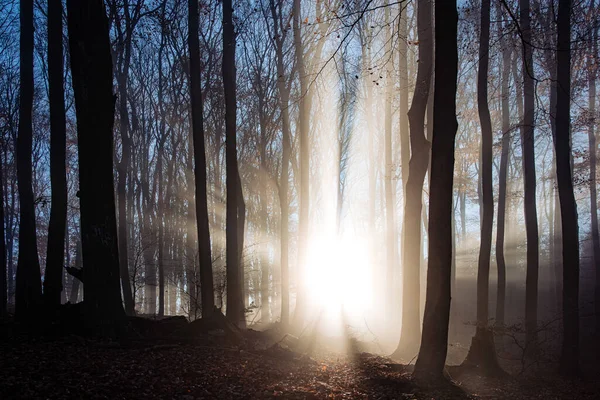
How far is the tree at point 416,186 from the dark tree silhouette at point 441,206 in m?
3.71

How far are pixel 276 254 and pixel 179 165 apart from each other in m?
8.64

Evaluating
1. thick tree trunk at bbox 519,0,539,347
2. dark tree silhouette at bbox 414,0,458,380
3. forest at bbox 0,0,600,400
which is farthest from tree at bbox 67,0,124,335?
thick tree trunk at bbox 519,0,539,347

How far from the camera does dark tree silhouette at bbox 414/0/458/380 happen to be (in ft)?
19.1

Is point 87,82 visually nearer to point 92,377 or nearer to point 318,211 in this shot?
point 92,377

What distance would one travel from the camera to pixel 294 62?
18.2 m

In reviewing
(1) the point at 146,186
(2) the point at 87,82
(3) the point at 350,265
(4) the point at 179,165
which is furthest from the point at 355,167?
(2) the point at 87,82

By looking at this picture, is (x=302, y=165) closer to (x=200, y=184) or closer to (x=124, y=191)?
(x=200, y=184)

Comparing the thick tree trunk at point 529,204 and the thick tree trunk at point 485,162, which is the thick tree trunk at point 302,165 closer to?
the thick tree trunk at point 485,162

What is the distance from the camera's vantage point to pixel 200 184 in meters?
10.4

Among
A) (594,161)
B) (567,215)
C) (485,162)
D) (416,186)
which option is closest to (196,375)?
(416,186)

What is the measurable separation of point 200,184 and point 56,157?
127 inches

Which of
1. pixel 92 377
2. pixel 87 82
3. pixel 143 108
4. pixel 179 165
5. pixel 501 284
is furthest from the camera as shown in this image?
pixel 179 165

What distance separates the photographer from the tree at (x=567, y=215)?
9812 mm

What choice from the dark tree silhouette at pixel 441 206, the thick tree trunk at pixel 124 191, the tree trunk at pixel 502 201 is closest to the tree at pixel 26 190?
the thick tree trunk at pixel 124 191
